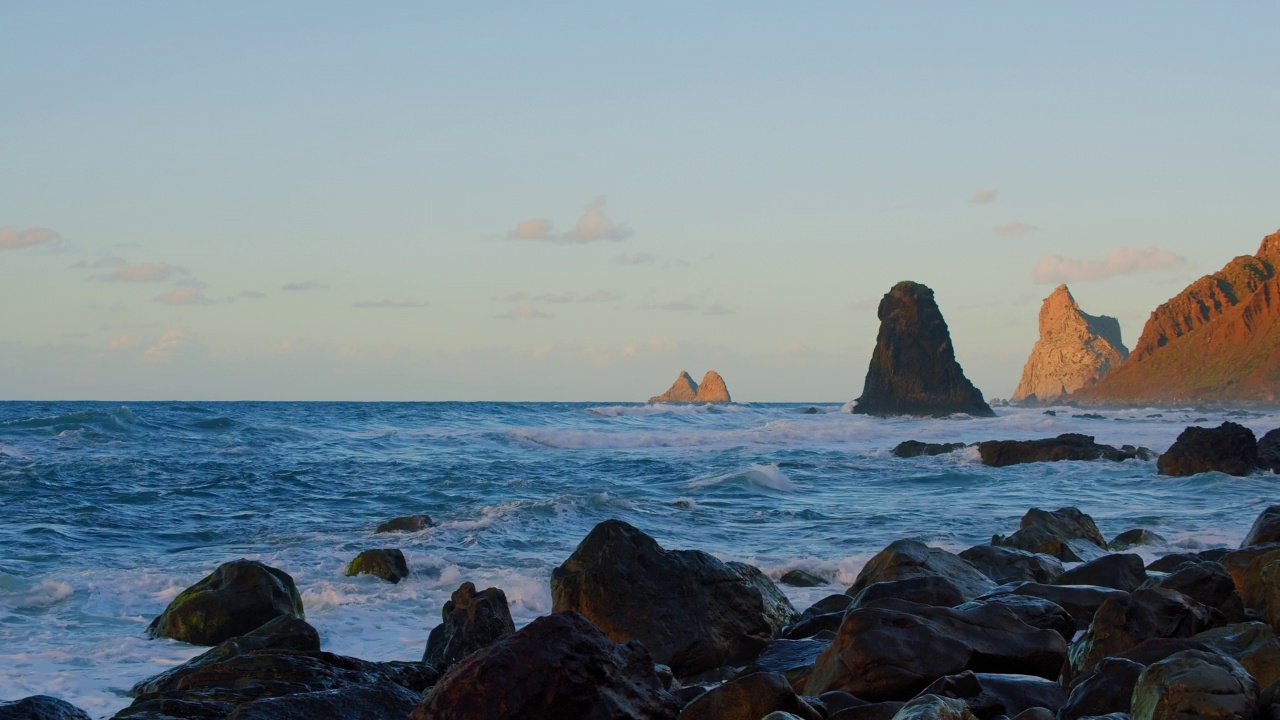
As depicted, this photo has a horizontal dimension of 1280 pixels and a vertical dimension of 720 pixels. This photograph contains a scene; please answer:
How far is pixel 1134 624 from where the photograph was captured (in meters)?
6.16

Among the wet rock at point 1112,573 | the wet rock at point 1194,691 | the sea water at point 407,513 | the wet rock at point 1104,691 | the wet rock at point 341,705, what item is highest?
the wet rock at point 1194,691

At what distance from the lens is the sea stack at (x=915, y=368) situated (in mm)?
68750

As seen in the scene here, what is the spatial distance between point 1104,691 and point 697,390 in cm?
14432

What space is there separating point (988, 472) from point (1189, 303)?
320ft

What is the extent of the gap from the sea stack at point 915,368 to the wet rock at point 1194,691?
64.0m

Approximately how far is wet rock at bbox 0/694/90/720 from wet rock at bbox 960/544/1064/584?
759 cm

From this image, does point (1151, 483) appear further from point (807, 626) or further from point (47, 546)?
point (47, 546)

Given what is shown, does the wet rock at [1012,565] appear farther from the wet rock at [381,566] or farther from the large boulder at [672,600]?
the wet rock at [381,566]

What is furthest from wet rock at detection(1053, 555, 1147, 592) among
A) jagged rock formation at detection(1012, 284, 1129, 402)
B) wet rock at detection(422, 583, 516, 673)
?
jagged rock formation at detection(1012, 284, 1129, 402)

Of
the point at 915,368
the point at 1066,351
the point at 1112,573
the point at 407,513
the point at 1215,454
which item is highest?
the point at 1066,351

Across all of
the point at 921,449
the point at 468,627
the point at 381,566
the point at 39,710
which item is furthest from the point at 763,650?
the point at 921,449

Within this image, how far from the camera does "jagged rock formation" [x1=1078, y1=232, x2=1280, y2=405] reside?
8956cm

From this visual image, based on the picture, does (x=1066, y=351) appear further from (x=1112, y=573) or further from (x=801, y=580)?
(x=1112, y=573)

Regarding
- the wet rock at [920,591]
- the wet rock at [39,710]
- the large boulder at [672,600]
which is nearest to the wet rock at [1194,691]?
the wet rock at [920,591]
